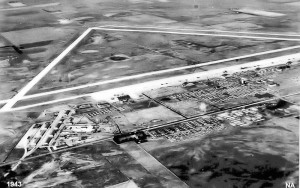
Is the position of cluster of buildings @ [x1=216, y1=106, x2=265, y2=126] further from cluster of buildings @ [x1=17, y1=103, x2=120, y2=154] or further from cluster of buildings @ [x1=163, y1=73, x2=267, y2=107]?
cluster of buildings @ [x1=17, y1=103, x2=120, y2=154]

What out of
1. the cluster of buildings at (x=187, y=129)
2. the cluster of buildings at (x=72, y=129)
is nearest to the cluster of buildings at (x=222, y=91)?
the cluster of buildings at (x=187, y=129)

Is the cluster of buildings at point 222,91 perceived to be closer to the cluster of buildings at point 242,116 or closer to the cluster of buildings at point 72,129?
the cluster of buildings at point 242,116

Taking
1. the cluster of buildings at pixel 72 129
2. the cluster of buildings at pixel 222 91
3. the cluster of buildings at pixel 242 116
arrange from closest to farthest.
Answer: the cluster of buildings at pixel 72 129
the cluster of buildings at pixel 242 116
the cluster of buildings at pixel 222 91

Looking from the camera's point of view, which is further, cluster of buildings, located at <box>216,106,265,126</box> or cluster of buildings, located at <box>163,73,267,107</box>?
cluster of buildings, located at <box>163,73,267,107</box>

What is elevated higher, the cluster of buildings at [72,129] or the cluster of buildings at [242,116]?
the cluster of buildings at [72,129]

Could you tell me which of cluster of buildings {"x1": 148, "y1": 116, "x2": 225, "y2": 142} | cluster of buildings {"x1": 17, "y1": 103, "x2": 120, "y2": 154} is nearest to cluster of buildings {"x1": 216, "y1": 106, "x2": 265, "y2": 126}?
cluster of buildings {"x1": 148, "y1": 116, "x2": 225, "y2": 142}
